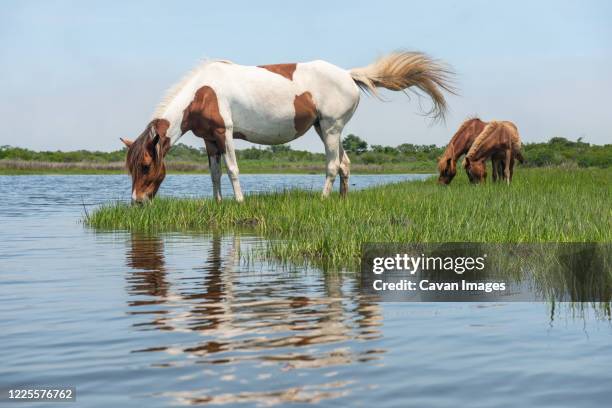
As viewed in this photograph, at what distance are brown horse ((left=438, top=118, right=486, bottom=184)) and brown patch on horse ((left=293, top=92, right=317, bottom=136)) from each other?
7.96 metres

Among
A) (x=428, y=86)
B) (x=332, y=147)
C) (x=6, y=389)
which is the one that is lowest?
(x=6, y=389)

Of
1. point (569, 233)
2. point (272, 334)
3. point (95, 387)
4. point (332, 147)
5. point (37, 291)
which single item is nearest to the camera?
point (95, 387)

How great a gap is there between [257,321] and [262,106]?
32.2 feet

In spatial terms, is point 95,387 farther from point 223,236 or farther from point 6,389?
point 223,236

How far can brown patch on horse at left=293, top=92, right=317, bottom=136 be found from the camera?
16.0 m

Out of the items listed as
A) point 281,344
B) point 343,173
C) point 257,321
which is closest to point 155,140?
point 343,173

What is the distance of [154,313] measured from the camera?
6625 mm

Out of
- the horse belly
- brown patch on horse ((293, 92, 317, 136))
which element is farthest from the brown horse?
the horse belly

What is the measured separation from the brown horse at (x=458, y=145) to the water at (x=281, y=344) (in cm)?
1502

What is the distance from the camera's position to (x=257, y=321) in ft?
20.4

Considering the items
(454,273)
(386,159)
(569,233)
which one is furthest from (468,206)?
(386,159)

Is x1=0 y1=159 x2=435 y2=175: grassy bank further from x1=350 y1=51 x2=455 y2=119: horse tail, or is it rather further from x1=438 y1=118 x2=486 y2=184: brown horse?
x1=350 y1=51 x2=455 y2=119: horse tail

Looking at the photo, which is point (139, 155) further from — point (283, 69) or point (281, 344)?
point (281, 344)

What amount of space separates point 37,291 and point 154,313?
1.86 m
